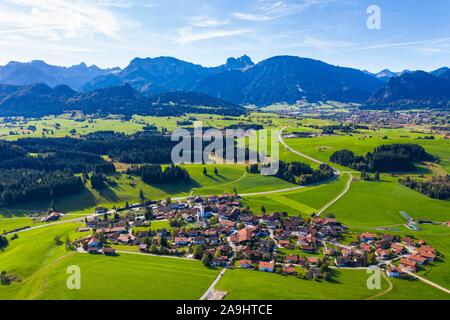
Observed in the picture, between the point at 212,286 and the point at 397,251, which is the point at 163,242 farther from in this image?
the point at 397,251

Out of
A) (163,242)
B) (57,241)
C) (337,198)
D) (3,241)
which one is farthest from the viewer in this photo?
(337,198)

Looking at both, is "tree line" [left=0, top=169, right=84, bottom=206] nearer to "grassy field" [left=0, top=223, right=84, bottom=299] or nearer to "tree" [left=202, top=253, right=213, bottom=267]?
"grassy field" [left=0, top=223, right=84, bottom=299]

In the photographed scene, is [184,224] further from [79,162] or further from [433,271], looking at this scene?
[79,162]

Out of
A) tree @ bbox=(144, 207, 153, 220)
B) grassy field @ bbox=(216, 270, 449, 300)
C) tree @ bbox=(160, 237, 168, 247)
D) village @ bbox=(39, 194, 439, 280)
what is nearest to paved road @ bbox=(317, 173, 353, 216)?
village @ bbox=(39, 194, 439, 280)

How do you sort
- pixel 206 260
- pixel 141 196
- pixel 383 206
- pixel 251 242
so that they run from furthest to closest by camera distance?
pixel 141 196 < pixel 383 206 < pixel 251 242 < pixel 206 260

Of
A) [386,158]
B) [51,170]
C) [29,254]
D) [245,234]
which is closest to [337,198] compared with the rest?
[245,234]

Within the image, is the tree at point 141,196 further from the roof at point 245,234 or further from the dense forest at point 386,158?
the dense forest at point 386,158
